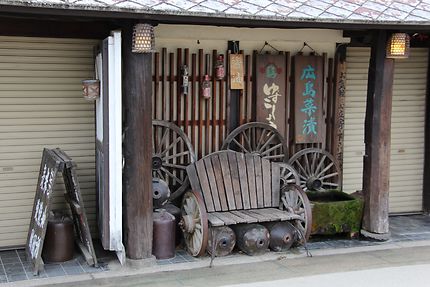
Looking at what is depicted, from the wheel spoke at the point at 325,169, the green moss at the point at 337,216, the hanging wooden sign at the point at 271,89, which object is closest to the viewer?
the green moss at the point at 337,216

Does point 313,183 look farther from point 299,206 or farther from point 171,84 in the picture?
point 171,84

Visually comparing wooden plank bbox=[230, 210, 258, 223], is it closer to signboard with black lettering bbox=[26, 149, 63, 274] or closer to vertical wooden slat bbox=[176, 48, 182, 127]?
vertical wooden slat bbox=[176, 48, 182, 127]

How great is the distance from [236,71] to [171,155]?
184 cm

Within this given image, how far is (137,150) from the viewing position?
332 inches

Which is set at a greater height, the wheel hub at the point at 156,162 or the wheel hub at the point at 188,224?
the wheel hub at the point at 156,162

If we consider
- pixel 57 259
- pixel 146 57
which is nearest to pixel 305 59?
pixel 146 57

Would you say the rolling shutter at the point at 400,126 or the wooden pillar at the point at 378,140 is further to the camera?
the rolling shutter at the point at 400,126

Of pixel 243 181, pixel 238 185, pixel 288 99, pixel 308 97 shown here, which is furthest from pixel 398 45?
pixel 238 185

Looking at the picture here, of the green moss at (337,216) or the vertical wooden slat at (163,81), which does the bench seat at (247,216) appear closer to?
the green moss at (337,216)

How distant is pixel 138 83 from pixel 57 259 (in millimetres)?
2872

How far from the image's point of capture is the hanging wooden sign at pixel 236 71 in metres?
10.3

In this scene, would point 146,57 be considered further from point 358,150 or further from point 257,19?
point 358,150

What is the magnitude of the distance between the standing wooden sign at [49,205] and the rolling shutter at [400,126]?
5.32m

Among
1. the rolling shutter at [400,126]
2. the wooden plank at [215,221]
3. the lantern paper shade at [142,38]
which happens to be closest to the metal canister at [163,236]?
the wooden plank at [215,221]
